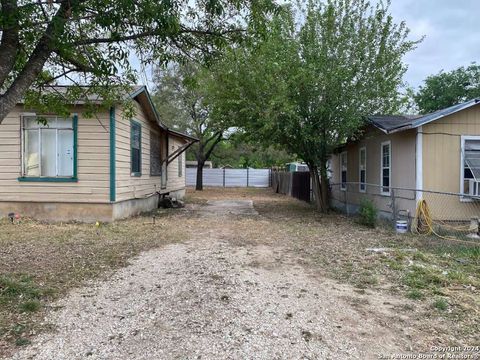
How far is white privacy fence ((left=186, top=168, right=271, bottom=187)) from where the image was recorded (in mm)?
32406

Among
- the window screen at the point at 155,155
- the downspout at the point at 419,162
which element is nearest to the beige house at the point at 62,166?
the window screen at the point at 155,155

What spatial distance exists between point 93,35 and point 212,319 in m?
4.30

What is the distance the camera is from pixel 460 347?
10.9 feet

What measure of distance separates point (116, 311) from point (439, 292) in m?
3.64

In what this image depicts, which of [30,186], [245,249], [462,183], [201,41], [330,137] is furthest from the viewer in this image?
[330,137]

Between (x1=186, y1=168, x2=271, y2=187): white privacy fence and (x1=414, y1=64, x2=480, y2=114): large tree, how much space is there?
13591mm

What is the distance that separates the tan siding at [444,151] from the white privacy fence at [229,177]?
2329cm

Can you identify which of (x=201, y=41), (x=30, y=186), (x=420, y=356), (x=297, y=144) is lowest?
(x=420, y=356)

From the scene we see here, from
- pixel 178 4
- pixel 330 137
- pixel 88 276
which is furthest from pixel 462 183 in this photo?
pixel 88 276

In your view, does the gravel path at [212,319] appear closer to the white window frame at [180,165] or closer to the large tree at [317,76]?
the large tree at [317,76]

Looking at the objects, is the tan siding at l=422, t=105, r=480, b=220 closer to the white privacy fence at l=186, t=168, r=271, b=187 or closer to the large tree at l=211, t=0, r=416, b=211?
the large tree at l=211, t=0, r=416, b=211

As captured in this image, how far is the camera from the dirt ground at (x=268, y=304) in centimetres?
332

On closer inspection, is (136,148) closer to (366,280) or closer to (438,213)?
(438,213)

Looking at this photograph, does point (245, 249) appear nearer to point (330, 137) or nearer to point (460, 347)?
point (460, 347)
